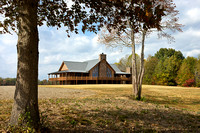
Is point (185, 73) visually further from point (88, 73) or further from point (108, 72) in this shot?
point (88, 73)

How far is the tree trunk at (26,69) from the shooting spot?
4086mm

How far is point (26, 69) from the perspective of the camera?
4.07m

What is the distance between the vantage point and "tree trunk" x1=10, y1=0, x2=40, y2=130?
13.4 feet

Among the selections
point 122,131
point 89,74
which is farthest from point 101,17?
point 89,74

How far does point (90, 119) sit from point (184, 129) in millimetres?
3281

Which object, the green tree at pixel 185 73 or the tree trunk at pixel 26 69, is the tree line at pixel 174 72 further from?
the tree trunk at pixel 26 69

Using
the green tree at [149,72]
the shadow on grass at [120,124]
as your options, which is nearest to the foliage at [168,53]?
the green tree at [149,72]

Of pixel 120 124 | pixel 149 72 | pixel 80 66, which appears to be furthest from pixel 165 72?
pixel 120 124

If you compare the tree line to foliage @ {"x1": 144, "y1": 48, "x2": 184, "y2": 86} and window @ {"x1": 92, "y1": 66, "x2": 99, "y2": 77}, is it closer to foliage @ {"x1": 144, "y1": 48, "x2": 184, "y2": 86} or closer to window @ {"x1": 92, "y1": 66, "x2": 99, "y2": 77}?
foliage @ {"x1": 144, "y1": 48, "x2": 184, "y2": 86}

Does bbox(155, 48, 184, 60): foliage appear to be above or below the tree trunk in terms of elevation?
above

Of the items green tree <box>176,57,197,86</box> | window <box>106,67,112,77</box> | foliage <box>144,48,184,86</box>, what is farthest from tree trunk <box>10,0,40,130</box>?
foliage <box>144,48,184,86</box>

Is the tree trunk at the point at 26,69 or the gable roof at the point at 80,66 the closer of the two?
the tree trunk at the point at 26,69

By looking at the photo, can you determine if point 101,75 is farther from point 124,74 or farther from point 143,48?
point 143,48

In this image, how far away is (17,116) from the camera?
412 centimetres
